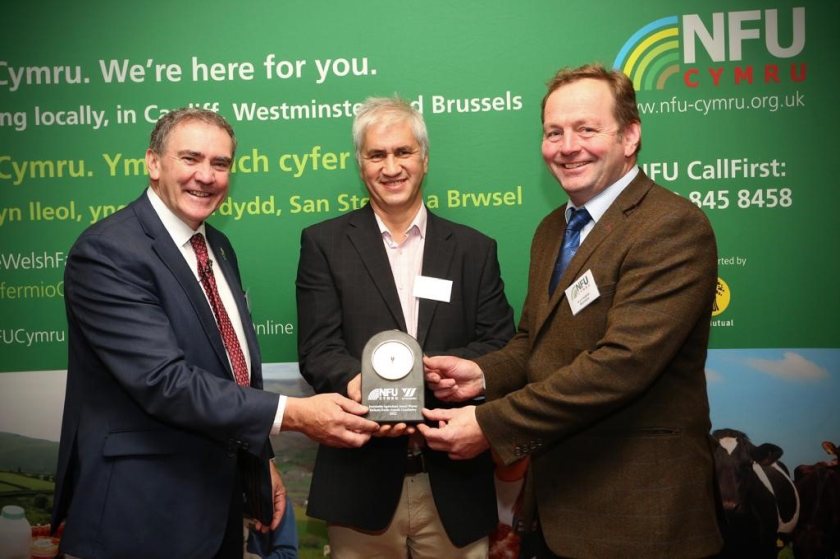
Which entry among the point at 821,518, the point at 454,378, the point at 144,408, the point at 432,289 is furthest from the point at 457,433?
the point at 821,518

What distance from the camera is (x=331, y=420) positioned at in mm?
2514

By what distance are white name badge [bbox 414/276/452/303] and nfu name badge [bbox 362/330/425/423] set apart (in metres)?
0.50

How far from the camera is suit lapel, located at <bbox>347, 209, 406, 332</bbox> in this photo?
295 cm

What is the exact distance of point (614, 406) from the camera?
2227mm

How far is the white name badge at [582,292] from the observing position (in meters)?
2.28

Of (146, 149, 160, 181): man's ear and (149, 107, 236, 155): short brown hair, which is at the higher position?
(149, 107, 236, 155): short brown hair

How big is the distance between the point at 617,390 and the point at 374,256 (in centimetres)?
118

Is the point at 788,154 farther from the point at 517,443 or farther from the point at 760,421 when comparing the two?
the point at 517,443

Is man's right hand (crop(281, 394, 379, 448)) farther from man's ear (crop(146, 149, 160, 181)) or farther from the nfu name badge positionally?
man's ear (crop(146, 149, 160, 181))

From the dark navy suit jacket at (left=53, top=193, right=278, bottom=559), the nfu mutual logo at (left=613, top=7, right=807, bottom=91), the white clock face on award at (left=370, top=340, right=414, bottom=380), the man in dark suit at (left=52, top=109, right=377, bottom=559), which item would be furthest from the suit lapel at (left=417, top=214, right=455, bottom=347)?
the nfu mutual logo at (left=613, top=7, right=807, bottom=91)

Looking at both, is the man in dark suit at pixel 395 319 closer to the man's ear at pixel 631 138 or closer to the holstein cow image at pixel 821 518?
the man's ear at pixel 631 138

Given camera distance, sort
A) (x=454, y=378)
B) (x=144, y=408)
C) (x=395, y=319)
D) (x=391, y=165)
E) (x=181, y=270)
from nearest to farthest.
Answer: (x=144, y=408)
(x=181, y=270)
(x=454, y=378)
(x=395, y=319)
(x=391, y=165)

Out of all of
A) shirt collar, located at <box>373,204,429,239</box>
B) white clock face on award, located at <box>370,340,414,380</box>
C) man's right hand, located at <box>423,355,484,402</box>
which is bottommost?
man's right hand, located at <box>423,355,484,402</box>

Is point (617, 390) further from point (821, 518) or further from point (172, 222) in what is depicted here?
point (821, 518)
